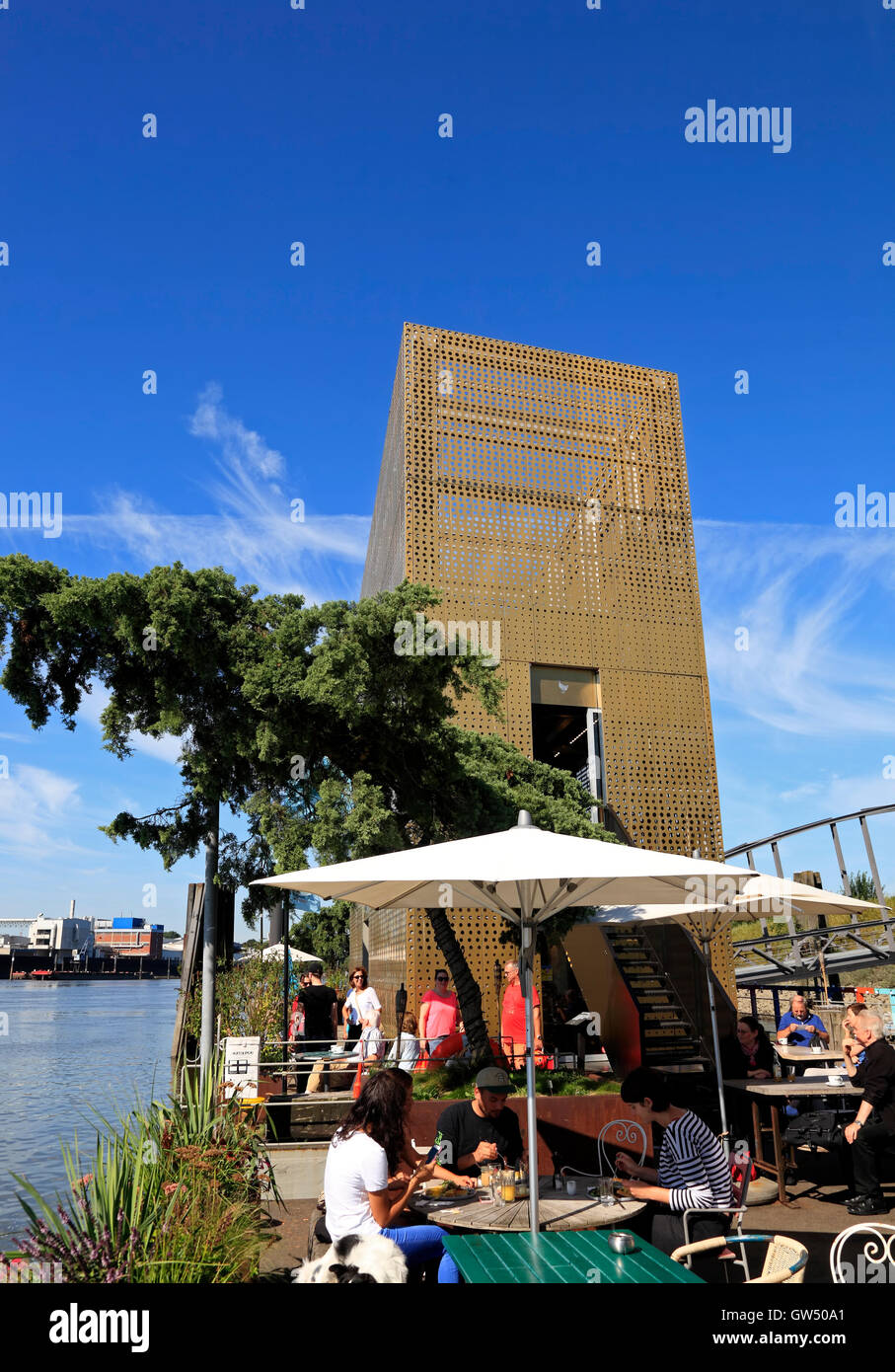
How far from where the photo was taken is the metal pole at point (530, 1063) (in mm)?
4699

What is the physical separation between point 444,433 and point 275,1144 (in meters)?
13.7

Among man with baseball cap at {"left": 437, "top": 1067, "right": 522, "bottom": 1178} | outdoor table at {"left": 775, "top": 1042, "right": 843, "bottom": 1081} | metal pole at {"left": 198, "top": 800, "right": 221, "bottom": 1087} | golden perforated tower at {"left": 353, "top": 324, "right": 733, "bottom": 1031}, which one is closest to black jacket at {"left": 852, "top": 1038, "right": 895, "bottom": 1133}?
man with baseball cap at {"left": 437, "top": 1067, "right": 522, "bottom": 1178}

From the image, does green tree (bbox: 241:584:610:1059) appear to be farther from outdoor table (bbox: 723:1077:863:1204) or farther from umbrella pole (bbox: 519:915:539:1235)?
umbrella pole (bbox: 519:915:539:1235)

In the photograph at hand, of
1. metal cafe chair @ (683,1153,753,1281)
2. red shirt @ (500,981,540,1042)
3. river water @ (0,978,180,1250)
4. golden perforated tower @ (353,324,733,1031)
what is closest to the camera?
metal cafe chair @ (683,1153,753,1281)

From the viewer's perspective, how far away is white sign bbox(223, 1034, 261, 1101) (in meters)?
7.92

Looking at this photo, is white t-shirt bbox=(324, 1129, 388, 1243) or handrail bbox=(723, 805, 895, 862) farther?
handrail bbox=(723, 805, 895, 862)

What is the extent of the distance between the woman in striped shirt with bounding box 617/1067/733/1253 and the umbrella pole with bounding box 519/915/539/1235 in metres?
0.55

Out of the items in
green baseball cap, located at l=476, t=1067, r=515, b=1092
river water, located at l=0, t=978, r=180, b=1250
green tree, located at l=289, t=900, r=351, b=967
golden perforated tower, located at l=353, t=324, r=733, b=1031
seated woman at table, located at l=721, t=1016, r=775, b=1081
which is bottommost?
river water, located at l=0, t=978, r=180, b=1250

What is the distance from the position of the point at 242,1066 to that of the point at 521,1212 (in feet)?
12.5

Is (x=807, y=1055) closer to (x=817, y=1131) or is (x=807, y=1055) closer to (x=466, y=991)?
(x=817, y=1131)

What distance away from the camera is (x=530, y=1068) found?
5.43 metres

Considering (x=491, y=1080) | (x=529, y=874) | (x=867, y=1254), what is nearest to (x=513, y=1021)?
(x=491, y=1080)

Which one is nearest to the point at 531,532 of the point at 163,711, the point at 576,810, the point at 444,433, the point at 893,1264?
the point at 444,433
